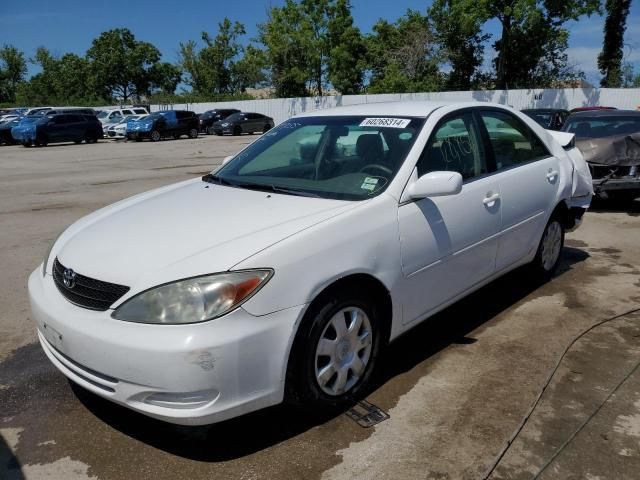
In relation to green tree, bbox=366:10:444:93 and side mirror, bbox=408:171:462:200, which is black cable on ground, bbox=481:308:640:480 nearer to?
side mirror, bbox=408:171:462:200

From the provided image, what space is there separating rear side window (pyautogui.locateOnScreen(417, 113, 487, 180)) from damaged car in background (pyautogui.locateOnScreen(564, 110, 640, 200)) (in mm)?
4831

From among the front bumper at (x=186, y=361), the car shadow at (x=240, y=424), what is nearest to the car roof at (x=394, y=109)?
the car shadow at (x=240, y=424)

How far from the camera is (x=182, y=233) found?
279 centimetres

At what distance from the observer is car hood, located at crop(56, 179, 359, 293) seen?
8.15ft

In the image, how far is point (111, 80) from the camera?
59094 mm

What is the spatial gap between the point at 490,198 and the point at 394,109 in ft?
2.94

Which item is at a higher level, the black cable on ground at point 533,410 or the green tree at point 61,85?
the green tree at point 61,85

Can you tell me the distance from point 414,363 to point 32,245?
5.15 metres

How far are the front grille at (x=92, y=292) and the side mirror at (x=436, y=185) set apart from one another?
5.36ft

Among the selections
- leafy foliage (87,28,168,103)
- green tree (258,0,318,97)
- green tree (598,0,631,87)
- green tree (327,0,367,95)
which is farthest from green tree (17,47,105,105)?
green tree (598,0,631,87)

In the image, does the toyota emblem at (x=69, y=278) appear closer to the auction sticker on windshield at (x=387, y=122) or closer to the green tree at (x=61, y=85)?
the auction sticker on windshield at (x=387, y=122)

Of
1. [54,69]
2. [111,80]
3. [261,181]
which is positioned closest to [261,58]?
[111,80]

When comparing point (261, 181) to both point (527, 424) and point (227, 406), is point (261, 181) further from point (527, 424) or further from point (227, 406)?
point (527, 424)

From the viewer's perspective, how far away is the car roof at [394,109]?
12.1ft
